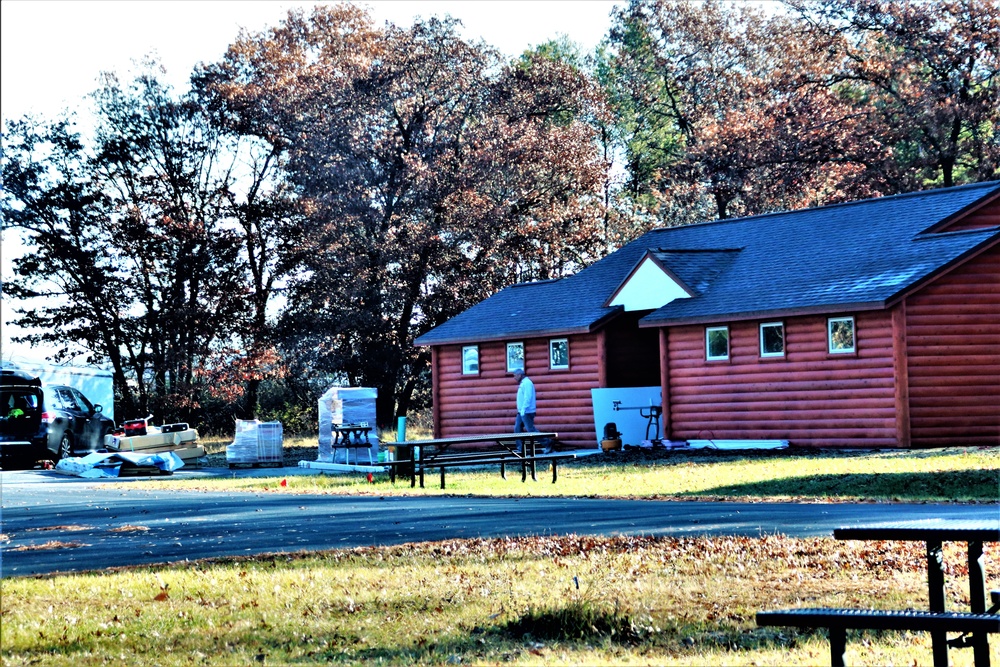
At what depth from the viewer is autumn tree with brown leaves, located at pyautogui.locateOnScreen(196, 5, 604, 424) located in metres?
50.1

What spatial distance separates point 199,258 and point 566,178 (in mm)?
14235

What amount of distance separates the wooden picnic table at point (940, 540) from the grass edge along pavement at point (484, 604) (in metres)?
0.53

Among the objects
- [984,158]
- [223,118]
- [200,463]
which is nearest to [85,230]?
[223,118]

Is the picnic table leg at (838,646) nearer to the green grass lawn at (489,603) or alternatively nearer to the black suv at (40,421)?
the green grass lawn at (489,603)

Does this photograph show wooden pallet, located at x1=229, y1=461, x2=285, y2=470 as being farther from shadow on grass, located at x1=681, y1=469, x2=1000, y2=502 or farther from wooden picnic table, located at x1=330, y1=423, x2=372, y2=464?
shadow on grass, located at x1=681, y1=469, x2=1000, y2=502

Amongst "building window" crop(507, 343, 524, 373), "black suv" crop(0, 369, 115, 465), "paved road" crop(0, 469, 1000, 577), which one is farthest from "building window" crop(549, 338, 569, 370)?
"paved road" crop(0, 469, 1000, 577)

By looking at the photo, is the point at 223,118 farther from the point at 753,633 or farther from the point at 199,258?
the point at 753,633

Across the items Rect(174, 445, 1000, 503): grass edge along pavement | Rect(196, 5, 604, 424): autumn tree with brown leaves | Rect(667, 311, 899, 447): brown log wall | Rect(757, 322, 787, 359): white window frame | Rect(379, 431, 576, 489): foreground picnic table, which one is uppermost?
Rect(196, 5, 604, 424): autumn tree with brown leaves

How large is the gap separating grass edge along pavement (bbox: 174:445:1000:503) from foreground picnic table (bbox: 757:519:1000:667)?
10.2 meters

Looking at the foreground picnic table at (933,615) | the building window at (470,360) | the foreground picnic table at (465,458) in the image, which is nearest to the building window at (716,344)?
the foreground picnic table at (465,458)

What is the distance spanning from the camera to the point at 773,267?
32.9m

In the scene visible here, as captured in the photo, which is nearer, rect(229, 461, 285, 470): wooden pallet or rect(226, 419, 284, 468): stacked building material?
rect(229, 461, 285, 470): wooden pallet

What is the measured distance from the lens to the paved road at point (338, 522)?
45.7 feet

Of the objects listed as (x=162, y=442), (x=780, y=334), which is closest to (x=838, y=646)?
(x=780, y=334)
